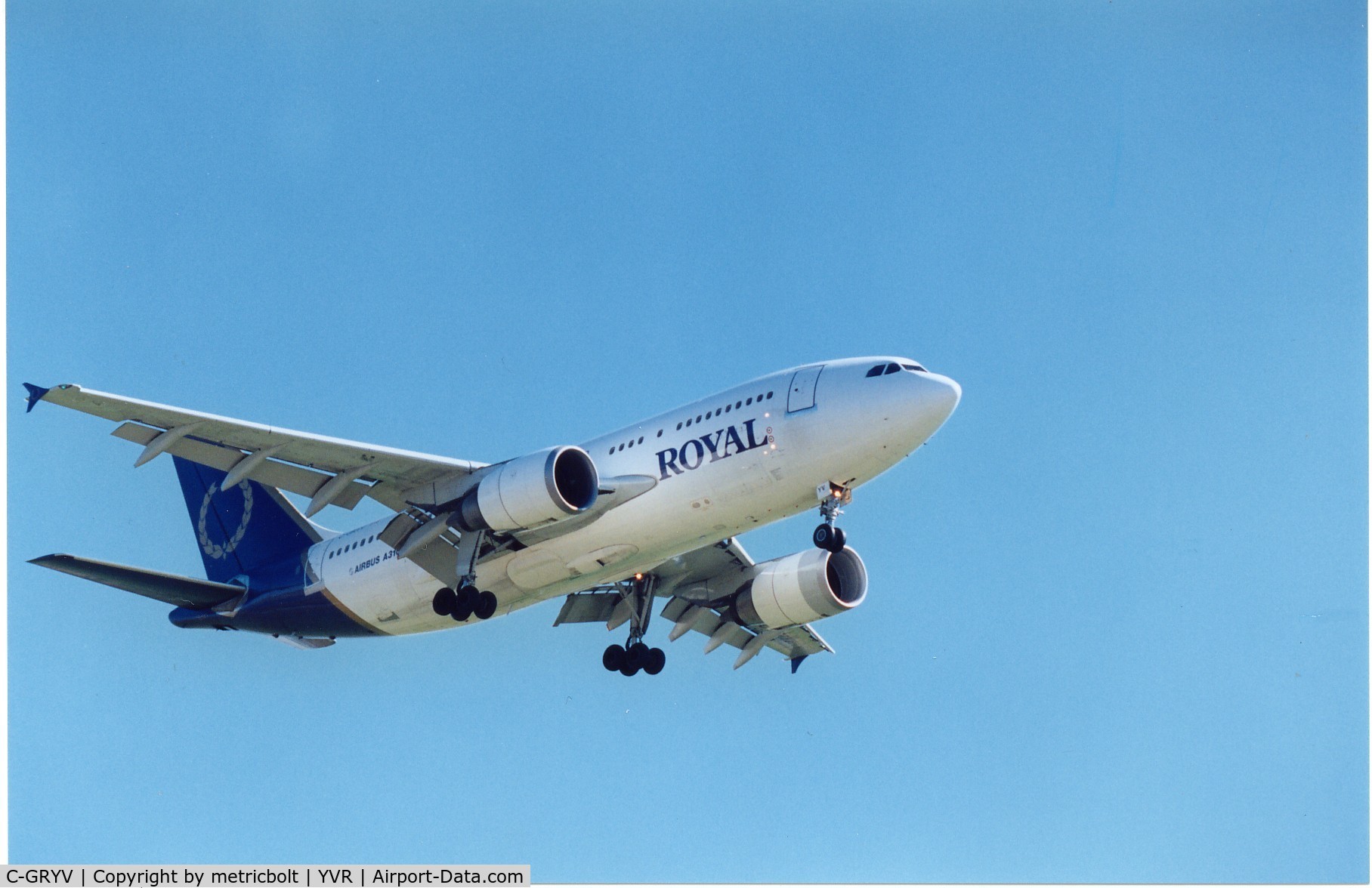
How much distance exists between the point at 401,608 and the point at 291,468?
11.9 ft

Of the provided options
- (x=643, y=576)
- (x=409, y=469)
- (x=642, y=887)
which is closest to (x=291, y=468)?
(x=409, y=469)

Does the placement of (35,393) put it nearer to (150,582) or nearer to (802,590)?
(150,582)

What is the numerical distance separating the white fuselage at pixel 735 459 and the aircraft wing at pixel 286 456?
6.50ft

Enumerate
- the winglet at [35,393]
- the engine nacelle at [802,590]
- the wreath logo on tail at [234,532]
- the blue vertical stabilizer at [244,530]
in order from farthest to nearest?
the wreath logo on tail at [234,532] → the blue vertical stabilizer at [244,530] → the engine nacelle at [802,590] → the winglet at [35,393]

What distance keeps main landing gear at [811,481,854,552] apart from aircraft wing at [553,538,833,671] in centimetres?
617

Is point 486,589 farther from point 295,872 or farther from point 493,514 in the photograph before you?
point 295,872

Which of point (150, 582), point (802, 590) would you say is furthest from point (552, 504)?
point (150, 582)

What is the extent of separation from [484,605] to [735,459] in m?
5.61

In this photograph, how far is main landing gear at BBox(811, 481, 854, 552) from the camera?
2498 centimetres

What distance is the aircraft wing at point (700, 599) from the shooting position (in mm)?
31734

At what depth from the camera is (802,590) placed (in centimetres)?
3089

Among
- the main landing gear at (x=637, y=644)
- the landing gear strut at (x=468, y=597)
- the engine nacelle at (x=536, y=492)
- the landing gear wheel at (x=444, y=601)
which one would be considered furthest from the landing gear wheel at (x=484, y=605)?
the main landing gear at (x=637, y=644)

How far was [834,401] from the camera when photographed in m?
24.8

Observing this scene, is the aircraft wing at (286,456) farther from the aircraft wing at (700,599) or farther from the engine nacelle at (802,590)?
the engine nacelle at (802,590)
